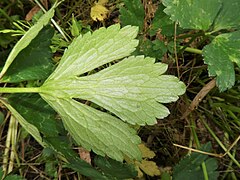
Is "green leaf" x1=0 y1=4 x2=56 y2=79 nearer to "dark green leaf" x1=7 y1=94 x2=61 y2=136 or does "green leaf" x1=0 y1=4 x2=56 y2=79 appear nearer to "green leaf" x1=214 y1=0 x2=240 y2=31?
"dark green leaf" x1=7 y1=94 x2=61 y2=136

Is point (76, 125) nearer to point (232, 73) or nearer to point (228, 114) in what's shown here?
point (232, 73)

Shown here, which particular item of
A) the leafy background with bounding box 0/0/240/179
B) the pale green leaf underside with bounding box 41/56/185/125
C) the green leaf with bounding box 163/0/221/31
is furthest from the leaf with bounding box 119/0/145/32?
the pale green leaf underside with bounding box 41/56/185/125

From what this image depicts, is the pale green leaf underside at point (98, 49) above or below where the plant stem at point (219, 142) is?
above

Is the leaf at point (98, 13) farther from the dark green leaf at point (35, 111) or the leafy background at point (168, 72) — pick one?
the dark green leaf at point (35, 111)

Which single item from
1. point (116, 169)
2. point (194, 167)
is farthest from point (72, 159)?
point (194, 167)

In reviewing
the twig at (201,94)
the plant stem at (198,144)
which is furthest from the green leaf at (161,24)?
the plant stem at (198,144)

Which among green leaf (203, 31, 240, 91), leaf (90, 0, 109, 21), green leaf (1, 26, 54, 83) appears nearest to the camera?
green leaf (203, 31, 240, 91)

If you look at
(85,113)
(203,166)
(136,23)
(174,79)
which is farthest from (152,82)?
(203,166)

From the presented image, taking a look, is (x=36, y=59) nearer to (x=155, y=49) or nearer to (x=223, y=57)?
(x=155, y=49)
